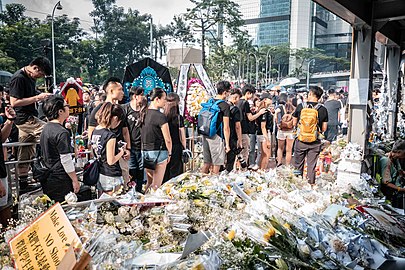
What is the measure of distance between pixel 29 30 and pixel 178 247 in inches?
1466

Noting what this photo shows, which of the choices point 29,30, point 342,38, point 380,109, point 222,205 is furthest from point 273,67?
point 222,205

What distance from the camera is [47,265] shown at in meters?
1.47

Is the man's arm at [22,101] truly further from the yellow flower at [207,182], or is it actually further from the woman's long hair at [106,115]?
the yellow flower at [207,182]

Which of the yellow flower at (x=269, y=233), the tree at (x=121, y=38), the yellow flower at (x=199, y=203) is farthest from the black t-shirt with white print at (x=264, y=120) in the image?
the tree at (x=121, y=38)

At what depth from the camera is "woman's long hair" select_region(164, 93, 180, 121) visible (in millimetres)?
4666

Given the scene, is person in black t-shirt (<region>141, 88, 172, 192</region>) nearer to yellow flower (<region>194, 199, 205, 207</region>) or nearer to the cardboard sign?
yellow flower (<region>194, 199, 205, 207</region>)

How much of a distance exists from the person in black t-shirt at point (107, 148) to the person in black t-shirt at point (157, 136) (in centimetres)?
72

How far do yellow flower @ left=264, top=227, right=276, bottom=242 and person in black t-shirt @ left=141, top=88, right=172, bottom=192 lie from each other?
2620 mm

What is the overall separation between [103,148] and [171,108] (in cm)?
147

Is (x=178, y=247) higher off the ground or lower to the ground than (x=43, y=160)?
lower

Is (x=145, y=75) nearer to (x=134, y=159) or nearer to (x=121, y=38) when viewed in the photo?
(x=134, y=159)

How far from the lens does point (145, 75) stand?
570cm

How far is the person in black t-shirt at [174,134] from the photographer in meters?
4.67

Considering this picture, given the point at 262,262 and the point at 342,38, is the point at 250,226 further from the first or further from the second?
the point at 342,38
